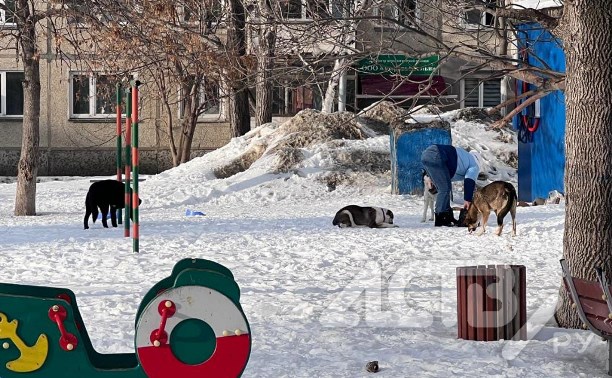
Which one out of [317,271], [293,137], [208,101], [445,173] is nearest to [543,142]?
[445,173]

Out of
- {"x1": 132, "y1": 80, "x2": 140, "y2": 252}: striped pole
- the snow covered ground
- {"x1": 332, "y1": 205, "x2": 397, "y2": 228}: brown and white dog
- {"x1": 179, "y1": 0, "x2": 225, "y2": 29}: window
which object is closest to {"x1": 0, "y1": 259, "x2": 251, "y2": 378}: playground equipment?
the snow covered ground

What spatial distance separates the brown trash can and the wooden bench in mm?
610

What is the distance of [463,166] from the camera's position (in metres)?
16.3

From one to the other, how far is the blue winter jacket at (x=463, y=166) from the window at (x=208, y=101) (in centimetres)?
738

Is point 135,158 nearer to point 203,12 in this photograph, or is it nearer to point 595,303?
point 203,12

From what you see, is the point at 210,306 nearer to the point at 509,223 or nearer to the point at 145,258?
the point at 145,258

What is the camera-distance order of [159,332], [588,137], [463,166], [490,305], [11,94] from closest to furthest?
[159,332], [490,305], [588,137], [463,166], [11,94]

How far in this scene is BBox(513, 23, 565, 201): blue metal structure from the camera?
19.9 metres

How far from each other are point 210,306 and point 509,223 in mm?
10829

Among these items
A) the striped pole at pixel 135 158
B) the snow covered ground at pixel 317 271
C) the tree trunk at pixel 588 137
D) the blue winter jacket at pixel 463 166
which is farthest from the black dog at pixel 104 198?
the tree trunk at pixel 588 137

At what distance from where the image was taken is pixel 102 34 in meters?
18.2

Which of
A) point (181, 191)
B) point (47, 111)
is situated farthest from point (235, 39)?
point (47, 111)

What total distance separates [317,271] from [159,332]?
5.68 m

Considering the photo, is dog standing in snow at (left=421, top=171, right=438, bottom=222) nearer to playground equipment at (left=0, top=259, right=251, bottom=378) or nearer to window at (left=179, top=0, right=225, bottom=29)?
window at (left=179, top=0, right=225, bottom=29)
